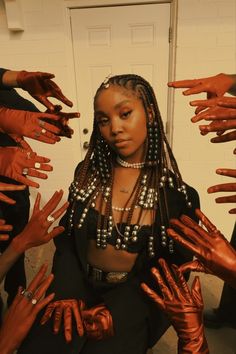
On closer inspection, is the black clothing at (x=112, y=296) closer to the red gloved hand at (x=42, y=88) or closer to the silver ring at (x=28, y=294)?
the silver ring at (x=28, y=294)

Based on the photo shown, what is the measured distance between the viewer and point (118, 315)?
2.63ft

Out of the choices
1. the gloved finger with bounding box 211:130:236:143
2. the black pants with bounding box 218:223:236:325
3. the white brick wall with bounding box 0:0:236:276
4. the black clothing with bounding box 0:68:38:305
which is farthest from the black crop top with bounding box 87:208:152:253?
the white brick wall with bounding box 0:0:236:276

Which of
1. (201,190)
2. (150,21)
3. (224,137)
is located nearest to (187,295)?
(224,137)

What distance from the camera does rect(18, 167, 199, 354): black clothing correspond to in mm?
799

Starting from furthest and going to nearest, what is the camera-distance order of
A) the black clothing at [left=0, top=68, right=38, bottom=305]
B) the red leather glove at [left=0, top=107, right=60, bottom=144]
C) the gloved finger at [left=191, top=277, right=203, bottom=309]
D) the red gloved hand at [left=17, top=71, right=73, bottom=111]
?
the black clothing at [left=0, top=68, right=38, bottom=305] < the red gloved hand at [left=17, top=71, right=73, bottom=111] < the red leather glove at [left=0, top=107, right=60, bottom=144] < the gloved finger at [left=191, top=277, right=203, bottom=309]

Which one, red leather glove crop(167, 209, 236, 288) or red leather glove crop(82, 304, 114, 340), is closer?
red leather glove crop(167, 209, 236, 288)

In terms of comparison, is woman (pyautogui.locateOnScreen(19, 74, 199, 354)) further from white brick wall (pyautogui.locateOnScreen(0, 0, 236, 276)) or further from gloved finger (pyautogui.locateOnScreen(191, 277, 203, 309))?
white brick wall (pyautogui.locateOnScreen(0, 0, 236, 276))

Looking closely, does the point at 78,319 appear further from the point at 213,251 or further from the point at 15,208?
Answer: the point at 15,208

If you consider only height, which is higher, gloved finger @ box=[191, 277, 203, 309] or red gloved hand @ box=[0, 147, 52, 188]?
red gloved hand @ box=[0, 147, 52, 188]

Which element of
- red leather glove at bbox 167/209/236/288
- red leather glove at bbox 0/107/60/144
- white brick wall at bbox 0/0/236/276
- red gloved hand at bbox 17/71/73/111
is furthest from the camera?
white brick wall at bbox 0/0/236/276

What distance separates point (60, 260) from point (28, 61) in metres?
1.38

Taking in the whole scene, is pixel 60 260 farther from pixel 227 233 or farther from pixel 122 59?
pixel 227 233

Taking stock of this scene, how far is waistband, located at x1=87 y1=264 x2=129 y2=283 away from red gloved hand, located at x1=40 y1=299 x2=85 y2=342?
0.10 metres

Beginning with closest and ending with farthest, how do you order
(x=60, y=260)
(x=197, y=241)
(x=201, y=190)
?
(x=197, y=241), (x=60, y=260), (x=201, y=190)
